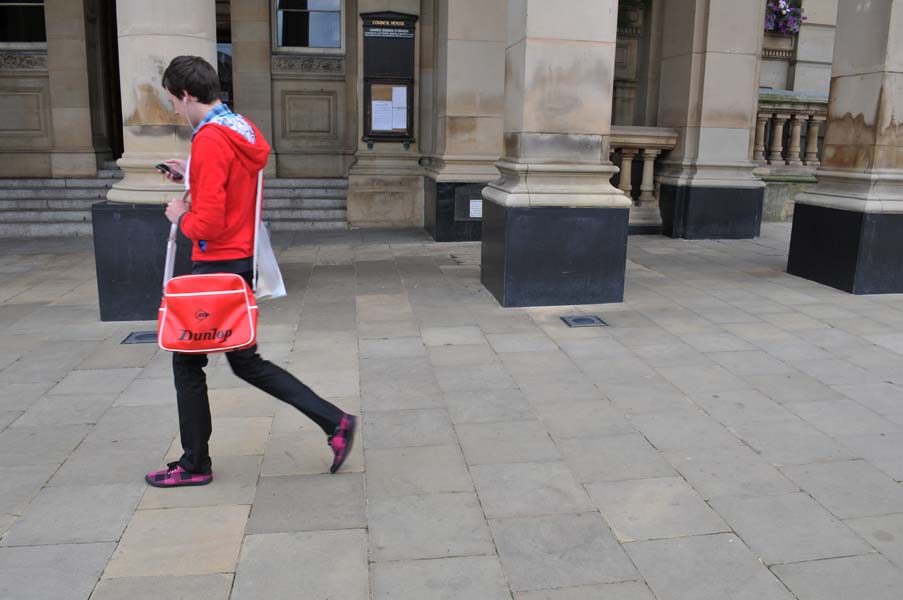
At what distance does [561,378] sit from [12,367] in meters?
3.73

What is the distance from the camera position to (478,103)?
427 inches

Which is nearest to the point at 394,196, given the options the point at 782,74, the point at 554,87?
the point at 554,87

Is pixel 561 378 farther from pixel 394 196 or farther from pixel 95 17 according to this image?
pixel 95 17

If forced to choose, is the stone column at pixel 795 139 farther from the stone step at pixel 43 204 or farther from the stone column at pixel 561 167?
the stone step at pixel 43 204

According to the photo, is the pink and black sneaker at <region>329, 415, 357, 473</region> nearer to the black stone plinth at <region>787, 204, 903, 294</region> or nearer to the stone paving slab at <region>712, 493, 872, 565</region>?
the stone paving slab at <region>712, 493, 872, 565</region>

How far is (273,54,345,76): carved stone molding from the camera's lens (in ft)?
45.2

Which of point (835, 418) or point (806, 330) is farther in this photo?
point (806, 330)

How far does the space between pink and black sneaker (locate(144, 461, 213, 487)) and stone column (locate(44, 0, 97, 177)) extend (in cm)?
1100

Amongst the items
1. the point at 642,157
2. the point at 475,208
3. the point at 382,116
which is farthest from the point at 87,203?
the point at 642,157

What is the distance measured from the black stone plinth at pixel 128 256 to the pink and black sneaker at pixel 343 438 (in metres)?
3.58

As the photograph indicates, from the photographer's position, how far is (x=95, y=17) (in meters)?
13.5

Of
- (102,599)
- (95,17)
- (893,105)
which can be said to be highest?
(95,17)

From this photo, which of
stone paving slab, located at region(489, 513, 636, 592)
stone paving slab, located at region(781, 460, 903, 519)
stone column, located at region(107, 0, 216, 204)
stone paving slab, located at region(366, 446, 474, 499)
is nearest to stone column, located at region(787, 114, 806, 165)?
stone column, located at region(107, 0, 216, 204)

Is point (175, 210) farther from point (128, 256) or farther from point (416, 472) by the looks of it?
point (128, 256)
